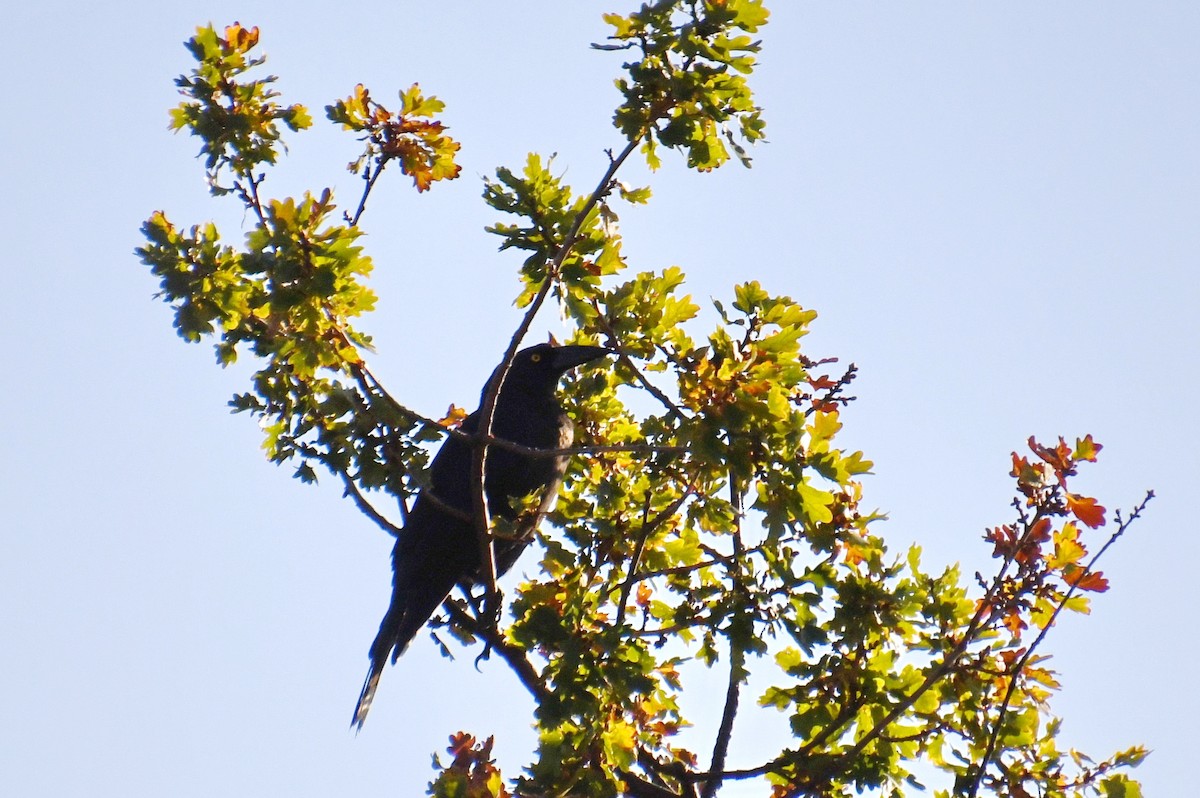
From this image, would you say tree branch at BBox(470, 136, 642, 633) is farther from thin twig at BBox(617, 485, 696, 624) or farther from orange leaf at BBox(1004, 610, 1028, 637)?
orange leaf at BBox(1004, 610, 1028, 637)

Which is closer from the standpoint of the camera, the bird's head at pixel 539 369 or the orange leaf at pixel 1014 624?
the orange leaf at pixel 1014 624

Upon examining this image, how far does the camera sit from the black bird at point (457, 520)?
5465 mm

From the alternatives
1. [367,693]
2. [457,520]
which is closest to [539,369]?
[457,520]

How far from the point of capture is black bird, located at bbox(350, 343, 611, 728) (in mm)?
5465

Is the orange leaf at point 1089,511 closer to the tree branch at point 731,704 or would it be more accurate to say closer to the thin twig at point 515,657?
the tree branch at point 731,704

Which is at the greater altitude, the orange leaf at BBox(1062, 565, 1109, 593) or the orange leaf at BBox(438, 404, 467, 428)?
the orange leaf at BBox(438, 404, 467, 428)

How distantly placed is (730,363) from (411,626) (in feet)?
8.91

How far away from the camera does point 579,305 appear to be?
3867 mm

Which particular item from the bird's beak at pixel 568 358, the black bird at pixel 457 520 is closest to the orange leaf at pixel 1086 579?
the black bird at pixel 457 520

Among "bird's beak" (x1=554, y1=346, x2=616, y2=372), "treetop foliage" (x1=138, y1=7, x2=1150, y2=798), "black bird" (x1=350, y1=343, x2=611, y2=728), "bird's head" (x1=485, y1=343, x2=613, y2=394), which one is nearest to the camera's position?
"treetop foliage" (x1=138, y1=7, x2=1150, y2=798)

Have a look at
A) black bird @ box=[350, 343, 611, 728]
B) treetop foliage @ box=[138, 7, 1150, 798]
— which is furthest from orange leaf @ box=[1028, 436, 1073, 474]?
black bird @ box=[350, 343, 611, 728]

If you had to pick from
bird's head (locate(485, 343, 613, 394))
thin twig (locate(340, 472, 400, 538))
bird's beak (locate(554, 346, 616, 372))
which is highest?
bird's head (locate(485, 343, 613, 394))

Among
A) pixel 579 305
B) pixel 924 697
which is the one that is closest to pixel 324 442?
pixel 579 305

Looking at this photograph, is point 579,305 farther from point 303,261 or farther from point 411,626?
point 411,626
